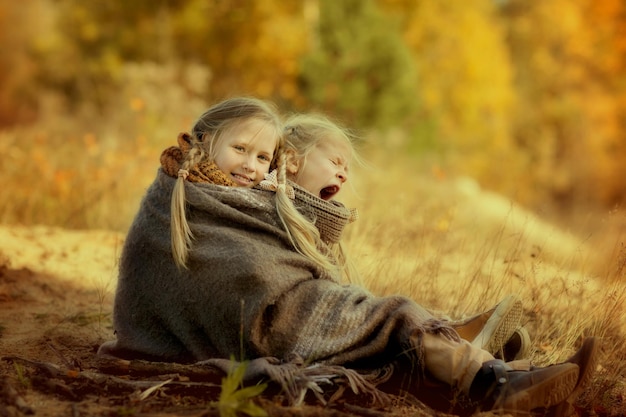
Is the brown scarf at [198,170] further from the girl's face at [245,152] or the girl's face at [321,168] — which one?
the girl's face at [321,168]

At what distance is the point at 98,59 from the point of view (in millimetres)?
16797

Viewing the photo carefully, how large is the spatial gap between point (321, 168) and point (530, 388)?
1.35m

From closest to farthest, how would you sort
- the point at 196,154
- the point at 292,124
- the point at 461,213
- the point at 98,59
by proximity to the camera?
1. the point at 196,154
2. the point at 292,124
3. the point at 461,213
4. the point at 98,59

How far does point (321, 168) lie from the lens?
3.49 m

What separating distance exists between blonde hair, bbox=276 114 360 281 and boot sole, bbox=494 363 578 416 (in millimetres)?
900

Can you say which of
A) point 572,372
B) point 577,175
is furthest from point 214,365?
point 577,175

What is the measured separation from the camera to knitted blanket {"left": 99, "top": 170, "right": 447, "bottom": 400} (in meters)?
2.93

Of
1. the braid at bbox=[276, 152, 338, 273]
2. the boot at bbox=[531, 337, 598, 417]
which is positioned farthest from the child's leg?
the braid at bbox=[276, 152, 338, 273]

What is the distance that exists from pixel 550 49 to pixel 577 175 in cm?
376

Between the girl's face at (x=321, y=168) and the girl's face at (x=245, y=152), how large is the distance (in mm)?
182

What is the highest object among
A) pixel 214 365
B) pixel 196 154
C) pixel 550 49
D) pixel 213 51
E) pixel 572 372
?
pixel 550 49

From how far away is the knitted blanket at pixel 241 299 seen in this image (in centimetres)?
293

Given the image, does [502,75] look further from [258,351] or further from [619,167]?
[258,351]

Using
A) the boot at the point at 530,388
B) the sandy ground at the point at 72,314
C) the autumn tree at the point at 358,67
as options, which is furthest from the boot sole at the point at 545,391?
the autumn tree at the point at 358,67
